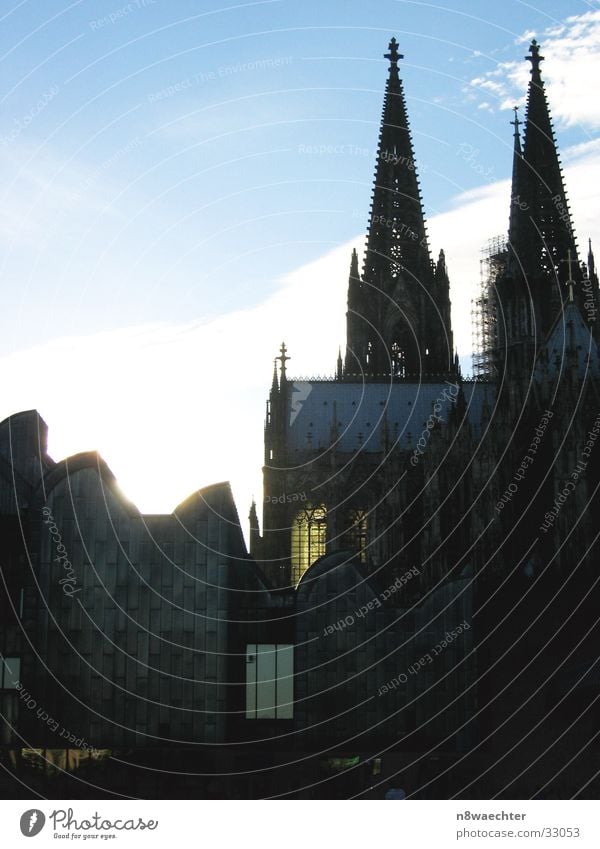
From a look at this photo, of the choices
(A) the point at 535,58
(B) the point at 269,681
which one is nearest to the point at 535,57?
(A) the point at 535,58

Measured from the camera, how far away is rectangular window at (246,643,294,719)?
2992cm

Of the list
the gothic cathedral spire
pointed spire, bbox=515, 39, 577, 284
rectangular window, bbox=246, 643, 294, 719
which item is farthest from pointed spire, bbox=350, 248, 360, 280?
rectangular window, bbox=246, 643, 294, 719

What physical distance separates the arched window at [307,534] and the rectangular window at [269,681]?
97.8 feet

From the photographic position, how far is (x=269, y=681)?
30.3m

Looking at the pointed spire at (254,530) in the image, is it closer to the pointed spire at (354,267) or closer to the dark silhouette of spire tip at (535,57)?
the pointed spire at (354,267)

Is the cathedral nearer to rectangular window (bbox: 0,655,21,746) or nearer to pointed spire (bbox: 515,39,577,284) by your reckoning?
rectangular window (bbox: 0,655,21,746)

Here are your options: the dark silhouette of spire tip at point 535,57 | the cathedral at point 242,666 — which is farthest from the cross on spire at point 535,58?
the cathedral at point 242,666

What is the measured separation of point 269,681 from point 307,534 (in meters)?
30.6

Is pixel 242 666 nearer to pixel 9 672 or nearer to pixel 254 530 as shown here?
pixel 9 672

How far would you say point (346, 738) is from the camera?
29875 mm

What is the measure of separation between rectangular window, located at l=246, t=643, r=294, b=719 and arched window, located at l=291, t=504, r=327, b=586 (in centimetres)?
2981

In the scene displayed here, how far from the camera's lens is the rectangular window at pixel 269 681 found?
2992cm

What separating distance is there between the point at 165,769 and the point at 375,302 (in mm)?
45948
